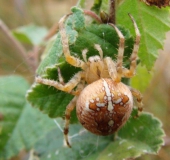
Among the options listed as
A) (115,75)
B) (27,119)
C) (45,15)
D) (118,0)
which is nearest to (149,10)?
(118,0)

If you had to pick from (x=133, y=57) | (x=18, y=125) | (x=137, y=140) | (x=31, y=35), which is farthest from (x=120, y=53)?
(x=31, y=35)

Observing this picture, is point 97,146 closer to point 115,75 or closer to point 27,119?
point 115,75

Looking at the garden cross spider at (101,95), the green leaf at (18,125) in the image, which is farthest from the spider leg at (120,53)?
the green leaf at (18,125)

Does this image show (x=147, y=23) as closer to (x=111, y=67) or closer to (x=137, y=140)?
(x=111, y=67)

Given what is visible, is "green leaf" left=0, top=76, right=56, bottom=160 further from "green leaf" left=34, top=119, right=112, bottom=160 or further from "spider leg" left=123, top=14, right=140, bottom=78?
"spider leg" left=123, top=14, right=140, bottom=78

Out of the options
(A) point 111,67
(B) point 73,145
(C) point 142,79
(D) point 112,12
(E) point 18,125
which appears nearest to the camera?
(D) point 112,12

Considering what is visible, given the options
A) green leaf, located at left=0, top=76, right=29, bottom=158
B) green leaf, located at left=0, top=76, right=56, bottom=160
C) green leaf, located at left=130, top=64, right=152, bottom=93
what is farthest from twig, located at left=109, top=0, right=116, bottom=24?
green leaf, located at left=0, top=76, right=29, bottom=158

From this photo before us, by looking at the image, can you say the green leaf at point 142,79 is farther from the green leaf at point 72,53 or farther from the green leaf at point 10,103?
the green leaf at point 10,103
